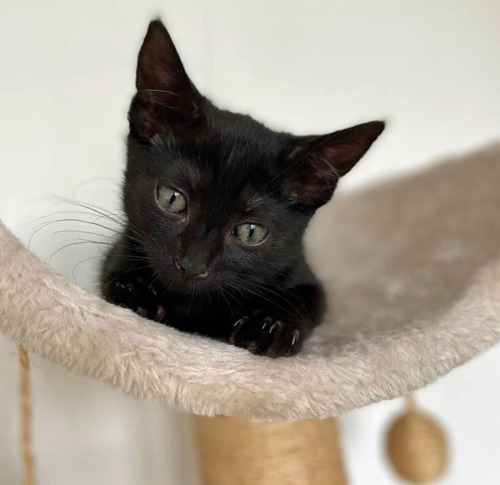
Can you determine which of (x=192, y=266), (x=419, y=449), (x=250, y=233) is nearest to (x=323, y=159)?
(x=250, y=233)

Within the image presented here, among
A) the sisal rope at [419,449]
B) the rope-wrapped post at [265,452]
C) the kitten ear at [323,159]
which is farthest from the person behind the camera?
the sisal rope at [419,449]

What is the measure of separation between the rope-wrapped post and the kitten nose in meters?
0.31

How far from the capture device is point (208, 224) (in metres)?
0.79

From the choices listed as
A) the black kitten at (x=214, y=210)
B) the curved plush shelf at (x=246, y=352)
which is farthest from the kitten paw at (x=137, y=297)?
the curved plush shelf at (x=246, y=352)

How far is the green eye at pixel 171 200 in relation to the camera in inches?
32.2

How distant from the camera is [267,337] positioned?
75 cm

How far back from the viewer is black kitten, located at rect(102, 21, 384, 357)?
779mm

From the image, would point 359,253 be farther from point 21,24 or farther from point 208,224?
point 21,24

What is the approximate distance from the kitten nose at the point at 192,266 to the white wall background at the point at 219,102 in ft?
1.90

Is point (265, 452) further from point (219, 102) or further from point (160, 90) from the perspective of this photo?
point (219, 102)

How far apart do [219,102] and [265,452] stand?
948 mm

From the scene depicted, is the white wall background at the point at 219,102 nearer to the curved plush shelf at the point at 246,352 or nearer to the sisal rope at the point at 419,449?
the sisal rope at the point at 419,449

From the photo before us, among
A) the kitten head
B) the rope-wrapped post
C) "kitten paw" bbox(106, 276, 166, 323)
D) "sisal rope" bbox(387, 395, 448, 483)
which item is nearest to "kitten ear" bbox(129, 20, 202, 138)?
the kitten head

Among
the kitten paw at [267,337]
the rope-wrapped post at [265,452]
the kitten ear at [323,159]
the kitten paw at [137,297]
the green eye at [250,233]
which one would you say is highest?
the kitten ear at [323,159]
